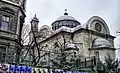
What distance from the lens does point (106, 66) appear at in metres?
20.7

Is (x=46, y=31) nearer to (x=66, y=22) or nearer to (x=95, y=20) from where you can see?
(x=66, y=22)

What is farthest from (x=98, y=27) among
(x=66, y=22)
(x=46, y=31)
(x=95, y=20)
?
(x=46, y=31)

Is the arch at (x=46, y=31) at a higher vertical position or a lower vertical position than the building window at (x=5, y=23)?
higher

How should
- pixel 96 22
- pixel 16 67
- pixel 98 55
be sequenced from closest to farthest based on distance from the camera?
pixel 16 67 → pixel 98 55 → pixel 96 22

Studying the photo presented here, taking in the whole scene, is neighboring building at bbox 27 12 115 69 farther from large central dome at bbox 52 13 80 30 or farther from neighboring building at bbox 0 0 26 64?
neighboring building at bbox 0 0 26 64

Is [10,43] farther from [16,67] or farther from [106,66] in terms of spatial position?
[106,66]

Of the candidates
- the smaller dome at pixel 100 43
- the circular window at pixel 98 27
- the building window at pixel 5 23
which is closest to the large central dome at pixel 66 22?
the circular window at pixel 98 27

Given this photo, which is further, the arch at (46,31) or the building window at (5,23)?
the arch at (46,31)

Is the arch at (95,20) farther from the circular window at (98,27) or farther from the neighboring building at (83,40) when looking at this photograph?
the circular window at (98,27)

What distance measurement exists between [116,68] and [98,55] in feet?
29.6

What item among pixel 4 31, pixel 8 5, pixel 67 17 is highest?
pixel 67 17

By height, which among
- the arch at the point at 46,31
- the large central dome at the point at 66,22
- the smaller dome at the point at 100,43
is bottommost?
the smaller dome at the point at 100,43

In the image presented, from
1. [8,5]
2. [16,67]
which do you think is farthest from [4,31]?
[16,67]

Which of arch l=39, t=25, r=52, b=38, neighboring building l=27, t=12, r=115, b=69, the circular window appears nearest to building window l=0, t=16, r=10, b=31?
neighboring building l=27, t=12, r=115, b=69
